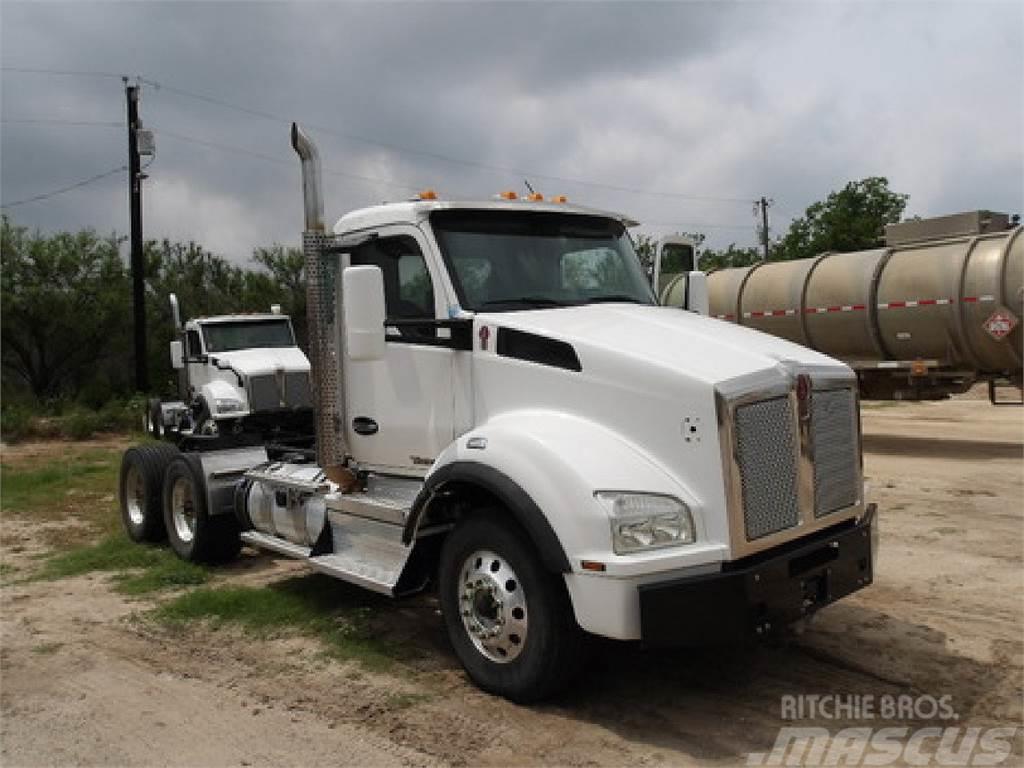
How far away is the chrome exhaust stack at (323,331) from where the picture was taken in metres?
5.86

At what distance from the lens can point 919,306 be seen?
14305 mm

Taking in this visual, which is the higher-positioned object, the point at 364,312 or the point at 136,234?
the point at 136,234

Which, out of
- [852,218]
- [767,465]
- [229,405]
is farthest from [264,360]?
[852,218]

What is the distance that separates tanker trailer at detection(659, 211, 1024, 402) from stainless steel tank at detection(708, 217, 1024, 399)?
0.7 inches

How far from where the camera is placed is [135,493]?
8836 mm

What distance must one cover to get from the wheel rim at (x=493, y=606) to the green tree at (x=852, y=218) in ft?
120

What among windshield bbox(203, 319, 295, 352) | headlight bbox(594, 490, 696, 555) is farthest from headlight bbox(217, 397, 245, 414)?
headlight bbox(594, 490, 696, 555)

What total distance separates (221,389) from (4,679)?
25.4ft

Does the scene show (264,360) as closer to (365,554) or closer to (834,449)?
(365,554)

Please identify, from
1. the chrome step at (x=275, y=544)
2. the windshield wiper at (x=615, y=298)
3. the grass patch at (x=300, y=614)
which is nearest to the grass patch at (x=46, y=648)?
the grass patch at (x=300, y=614)

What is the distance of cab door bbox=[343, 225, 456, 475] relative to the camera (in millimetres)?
5281

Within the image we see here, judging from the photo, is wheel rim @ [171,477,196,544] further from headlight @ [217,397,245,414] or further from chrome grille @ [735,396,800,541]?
chrome grille @ [735,396,800,541]

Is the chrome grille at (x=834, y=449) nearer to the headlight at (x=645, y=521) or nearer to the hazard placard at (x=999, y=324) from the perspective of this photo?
the headlight at (x=645, y=521)

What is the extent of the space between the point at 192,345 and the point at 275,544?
329 inches
